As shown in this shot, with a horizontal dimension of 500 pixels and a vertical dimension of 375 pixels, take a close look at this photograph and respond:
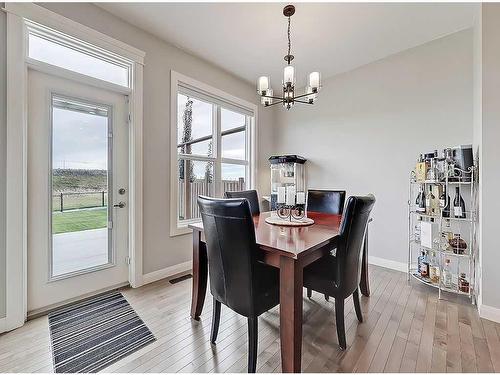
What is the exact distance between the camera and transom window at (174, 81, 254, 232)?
10.3 ft

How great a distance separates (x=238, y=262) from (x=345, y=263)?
0.75 meters

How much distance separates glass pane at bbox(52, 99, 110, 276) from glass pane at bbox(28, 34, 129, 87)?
36 cm

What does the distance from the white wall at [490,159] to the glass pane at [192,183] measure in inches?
119

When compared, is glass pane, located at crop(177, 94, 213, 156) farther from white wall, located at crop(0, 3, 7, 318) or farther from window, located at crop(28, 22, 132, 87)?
white wall, located at crop(0, 3, 7, 318)

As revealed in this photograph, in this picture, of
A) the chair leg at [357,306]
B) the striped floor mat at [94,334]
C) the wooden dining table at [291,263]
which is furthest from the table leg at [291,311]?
the striped floor mat at [94,334]

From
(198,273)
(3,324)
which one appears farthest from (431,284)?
(3,324)

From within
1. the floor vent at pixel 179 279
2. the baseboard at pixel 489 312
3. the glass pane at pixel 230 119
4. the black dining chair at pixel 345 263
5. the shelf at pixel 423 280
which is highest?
the glass pane at pixel 230 119

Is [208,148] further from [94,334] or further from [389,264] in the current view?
[389,264]

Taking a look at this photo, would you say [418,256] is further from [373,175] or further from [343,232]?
[343,232]

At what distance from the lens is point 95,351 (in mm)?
1567

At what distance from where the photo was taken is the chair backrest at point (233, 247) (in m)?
1.31

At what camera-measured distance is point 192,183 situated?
3.26m

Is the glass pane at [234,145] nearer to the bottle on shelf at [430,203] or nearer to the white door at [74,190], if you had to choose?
the white door at [74,190]

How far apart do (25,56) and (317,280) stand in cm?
288
